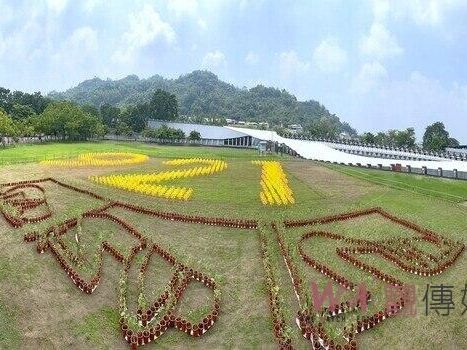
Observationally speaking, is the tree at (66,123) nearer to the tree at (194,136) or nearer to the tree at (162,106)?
the tree at (194,136)

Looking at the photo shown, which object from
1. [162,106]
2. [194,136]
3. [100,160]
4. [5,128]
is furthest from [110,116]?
[100,160]

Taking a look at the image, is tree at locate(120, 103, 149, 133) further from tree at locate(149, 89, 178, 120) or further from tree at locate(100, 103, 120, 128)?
tree at locate(149, 89, 178, 120)

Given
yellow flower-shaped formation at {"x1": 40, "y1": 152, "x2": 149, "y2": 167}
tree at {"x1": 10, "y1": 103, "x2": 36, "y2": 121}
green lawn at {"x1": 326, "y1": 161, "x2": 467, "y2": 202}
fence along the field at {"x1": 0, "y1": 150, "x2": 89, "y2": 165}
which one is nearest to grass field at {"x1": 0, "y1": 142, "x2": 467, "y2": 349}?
green lawn at {"x1": 326, "y1": 161, "x2": 467, "y2": 202}

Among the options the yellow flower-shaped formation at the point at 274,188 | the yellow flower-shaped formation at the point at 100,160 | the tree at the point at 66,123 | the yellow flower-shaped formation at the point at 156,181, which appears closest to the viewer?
the yellow flower-shaped formation at the point at 274,188

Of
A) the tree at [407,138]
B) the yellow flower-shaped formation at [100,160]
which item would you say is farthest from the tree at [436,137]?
the yellow flower-shaped formation at [100,160]

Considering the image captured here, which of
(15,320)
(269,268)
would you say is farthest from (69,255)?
(269,268)

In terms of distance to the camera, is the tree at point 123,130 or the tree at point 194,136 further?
the tree at point 123,130
